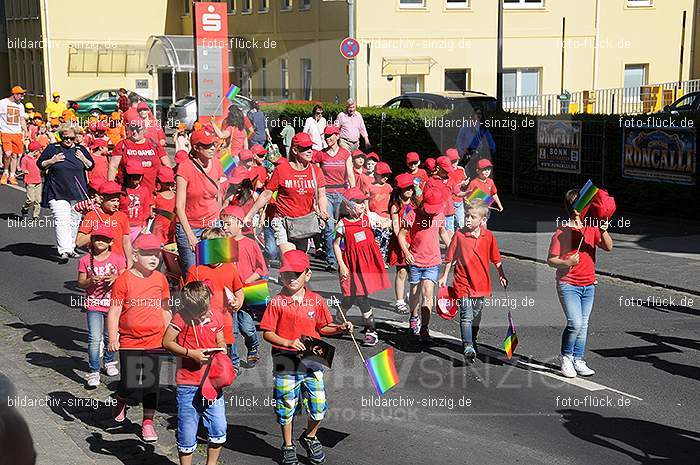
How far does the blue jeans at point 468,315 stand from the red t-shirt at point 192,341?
3415mm

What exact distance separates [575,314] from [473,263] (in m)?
1.07

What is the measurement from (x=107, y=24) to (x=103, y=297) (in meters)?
41.9

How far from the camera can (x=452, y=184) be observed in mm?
14828

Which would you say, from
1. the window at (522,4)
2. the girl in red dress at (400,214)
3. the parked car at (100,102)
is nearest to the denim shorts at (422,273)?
the girl in red dress at (400,214)

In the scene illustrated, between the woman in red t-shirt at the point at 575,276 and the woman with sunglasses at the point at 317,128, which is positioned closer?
the woman in red t-shirt at the point at 575,276

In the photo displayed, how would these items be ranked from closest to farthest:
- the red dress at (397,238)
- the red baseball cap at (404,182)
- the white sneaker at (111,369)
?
the white sneaker at (111,369)
the red dress at (397,238)
the red baseball cap at (404,182)

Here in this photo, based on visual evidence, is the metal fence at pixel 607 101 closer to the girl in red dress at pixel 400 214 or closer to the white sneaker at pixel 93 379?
the girl in red dress at pixel 400 214

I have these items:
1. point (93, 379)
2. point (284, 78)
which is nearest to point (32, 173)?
point (93, 379)

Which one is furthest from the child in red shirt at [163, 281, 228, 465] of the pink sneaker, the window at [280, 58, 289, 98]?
the window at [280, 58, 289, 98]

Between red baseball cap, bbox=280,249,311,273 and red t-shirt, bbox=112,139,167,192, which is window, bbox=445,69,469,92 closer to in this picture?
red t-shirt, bbox=112,139,167,192

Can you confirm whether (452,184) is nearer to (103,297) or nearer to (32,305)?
(32,305)

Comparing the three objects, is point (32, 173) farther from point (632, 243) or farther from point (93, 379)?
point (632, 243)

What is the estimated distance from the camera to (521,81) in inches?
1420

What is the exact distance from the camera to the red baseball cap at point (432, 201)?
33.7 feet
